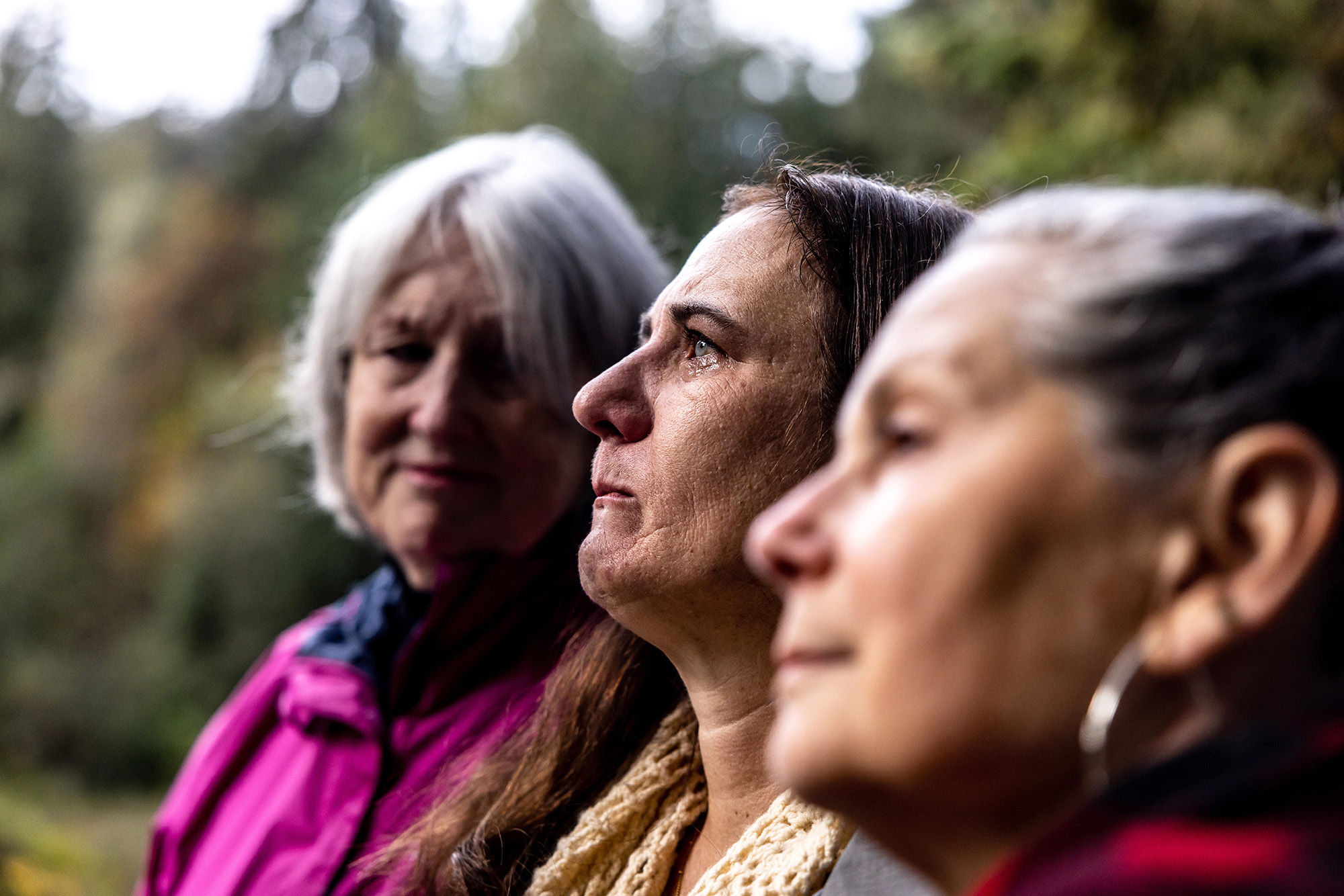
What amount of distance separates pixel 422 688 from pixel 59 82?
951 centimetres

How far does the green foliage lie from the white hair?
12.9 ft

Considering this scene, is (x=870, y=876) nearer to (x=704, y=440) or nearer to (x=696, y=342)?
→ (x=704, y=440)

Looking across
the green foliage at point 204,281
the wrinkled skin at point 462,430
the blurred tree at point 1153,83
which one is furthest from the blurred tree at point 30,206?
the wrinkled skin at point 462,430

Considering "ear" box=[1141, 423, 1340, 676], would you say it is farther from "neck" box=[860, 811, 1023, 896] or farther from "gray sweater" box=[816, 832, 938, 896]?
"gray sweater" box=[816, 832, 938, 896]

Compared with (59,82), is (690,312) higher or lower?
lower

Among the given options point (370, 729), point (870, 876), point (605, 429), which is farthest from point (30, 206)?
point (870, 876)

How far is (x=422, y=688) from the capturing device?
2.13 metres

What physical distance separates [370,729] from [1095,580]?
1594mm

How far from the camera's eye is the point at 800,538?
814 millimetres

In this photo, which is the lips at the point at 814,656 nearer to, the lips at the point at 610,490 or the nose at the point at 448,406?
the lips at the point at 610,490

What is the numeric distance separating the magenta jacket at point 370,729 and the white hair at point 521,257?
0.39m

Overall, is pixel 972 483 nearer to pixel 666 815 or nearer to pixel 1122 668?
pixel 1122 668

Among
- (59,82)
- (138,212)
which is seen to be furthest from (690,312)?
(59,82)

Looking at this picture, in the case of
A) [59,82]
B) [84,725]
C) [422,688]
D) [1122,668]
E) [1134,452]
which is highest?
[59,82]
